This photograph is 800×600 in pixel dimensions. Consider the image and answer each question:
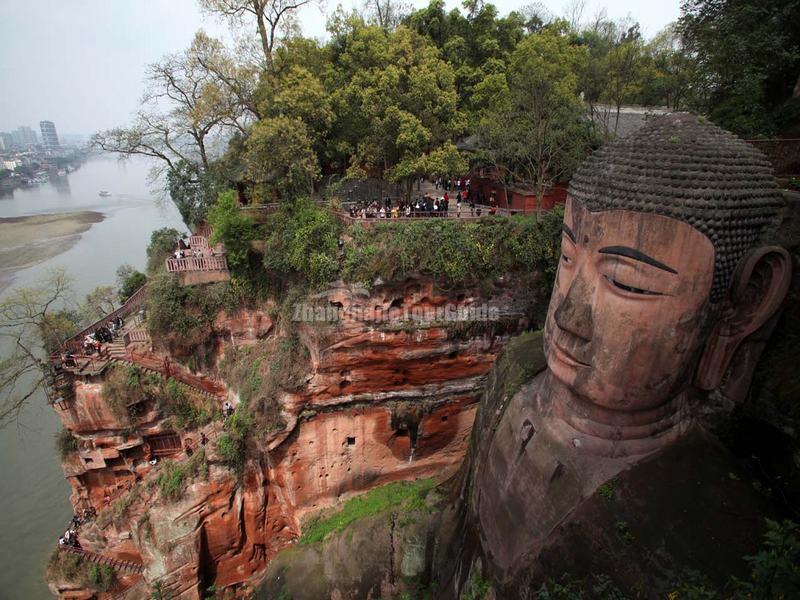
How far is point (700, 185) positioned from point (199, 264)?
14.1 meters

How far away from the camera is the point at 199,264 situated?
1487 centimetres

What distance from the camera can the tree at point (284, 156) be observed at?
13.4 meters

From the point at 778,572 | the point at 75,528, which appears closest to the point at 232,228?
the point at 75,528

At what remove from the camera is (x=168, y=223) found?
55844 millimetres

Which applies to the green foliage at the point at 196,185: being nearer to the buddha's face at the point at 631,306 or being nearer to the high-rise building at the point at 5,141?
the buddha's face at the point at 631,306

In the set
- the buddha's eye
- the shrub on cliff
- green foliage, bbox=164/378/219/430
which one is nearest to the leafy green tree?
the shrub on cliff

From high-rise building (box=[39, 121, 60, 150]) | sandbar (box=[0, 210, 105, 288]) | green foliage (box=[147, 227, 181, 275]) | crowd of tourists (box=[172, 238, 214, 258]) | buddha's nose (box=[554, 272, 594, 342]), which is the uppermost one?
high-rise building (box=[39, 121, 60, 150])

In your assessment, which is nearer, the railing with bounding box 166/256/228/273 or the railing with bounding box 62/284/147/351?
the railing with bounding box 166/256/228/273

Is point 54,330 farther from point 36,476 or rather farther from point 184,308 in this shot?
point 36,476

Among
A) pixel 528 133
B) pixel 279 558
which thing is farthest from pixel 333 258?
pixel 279 558

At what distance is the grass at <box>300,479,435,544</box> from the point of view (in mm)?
12252

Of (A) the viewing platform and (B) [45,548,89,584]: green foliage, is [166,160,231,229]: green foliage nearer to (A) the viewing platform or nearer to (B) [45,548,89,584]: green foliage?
(A) the viewing platform

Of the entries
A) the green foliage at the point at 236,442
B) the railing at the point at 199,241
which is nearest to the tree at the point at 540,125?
the railing at the point at 199,241

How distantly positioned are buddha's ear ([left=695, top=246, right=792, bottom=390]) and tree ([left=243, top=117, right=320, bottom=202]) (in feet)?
38.1
